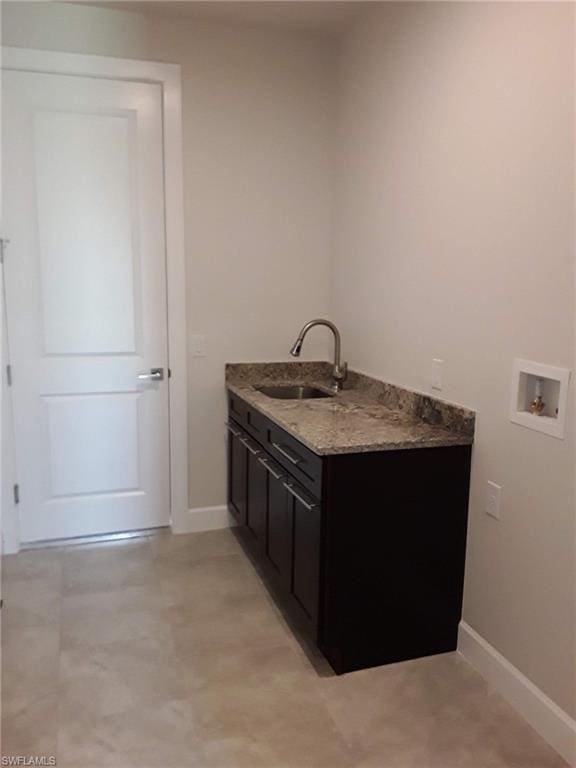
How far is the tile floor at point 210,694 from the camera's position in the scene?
1908mm

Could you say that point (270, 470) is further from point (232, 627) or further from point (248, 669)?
point (248, 669)

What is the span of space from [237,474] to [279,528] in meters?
0.74

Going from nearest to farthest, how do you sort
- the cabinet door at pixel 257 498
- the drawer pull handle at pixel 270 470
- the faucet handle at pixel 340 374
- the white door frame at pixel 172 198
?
1. the drawer pull handle at pixel 270 470
2. the cabinet door at pixel 257 498
3. the white door frame at pixel 172 198
4. the faucet handle at pixel 340 374

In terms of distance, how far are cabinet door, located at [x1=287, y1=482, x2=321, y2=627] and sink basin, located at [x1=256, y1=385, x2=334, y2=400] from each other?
932mm

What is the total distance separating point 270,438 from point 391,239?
1047 mm

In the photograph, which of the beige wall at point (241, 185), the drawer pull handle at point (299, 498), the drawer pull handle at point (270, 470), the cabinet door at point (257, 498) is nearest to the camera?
the drawer pull handle at point (299, 498)

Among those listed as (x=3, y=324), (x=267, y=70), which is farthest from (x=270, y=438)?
(x=267, y=70)

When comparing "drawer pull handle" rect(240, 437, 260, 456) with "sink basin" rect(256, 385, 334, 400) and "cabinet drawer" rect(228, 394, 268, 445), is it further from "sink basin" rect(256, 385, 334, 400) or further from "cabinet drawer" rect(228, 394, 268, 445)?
"sink basin" rect(256, 385, 334, 400)

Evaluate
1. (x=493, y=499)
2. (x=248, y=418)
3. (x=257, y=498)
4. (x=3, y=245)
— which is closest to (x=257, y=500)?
(x=257, y=498)

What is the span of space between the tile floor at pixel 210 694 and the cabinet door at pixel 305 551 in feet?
0.75

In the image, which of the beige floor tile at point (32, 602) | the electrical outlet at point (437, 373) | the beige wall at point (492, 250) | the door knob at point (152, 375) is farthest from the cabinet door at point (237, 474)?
the electrical outlet at point (437, 373)

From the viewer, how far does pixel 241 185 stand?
10.8 feet

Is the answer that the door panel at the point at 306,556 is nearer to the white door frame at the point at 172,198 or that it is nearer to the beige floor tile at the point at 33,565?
the white door frame at the point at 172,198

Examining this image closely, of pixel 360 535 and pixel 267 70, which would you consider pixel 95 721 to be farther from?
pixel 267 70
